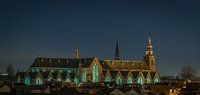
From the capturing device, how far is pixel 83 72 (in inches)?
6629

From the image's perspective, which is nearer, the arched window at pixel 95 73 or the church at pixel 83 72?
the church at pixel 83 72

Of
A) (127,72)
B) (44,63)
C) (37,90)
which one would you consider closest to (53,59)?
(44,63)

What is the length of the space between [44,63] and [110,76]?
24.4 meters

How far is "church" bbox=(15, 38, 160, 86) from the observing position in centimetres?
16125

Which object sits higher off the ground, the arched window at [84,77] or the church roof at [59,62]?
the church roof at [59,62]

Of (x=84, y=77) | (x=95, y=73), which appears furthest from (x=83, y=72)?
(x=95, y=73)

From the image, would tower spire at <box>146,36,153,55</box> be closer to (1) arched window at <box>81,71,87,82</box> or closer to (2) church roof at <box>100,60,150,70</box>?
(2) church roof at <box>100,60,150,70</box>

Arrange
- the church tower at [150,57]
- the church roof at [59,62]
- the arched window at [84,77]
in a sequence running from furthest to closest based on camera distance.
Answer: the church tower at [150,57]
the church roof at [59,62]
the arched window at [84,77]

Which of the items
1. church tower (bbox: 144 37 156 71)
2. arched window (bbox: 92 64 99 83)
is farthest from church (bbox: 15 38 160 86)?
church tower (bbox: 144 37 156 71)

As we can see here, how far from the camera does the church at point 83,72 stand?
6348 inches

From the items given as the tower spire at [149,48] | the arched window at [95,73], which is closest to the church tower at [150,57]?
the tower spire at [149,48]

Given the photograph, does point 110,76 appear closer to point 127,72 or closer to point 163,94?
point 127,72

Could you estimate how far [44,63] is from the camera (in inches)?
6708

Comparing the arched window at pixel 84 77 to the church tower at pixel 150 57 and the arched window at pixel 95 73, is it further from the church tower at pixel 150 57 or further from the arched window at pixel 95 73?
the church tower at pixel 150 57
